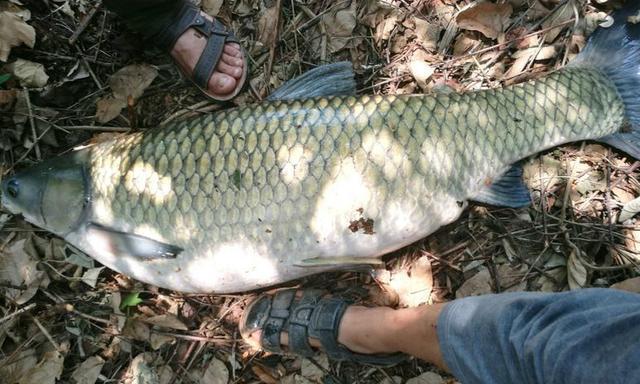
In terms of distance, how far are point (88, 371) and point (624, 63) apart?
2.75m

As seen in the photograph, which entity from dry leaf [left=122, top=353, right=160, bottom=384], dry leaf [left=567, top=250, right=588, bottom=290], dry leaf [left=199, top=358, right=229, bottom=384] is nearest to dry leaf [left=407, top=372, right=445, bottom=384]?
dry leaf [left=567, top=250, right=588, bottom=290]

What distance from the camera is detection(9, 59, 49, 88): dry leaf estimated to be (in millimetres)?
2545

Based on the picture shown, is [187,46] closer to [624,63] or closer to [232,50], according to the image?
[232,50]

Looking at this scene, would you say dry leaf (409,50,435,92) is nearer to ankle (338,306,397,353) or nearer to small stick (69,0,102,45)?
ankle (338,306,397,353)

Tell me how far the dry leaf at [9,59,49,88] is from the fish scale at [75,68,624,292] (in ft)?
2.34

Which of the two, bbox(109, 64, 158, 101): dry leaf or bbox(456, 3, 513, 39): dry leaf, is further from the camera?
bbox(109, 64, 158, 101): dry leaf

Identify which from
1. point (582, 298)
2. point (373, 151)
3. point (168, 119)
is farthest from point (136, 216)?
point (582, 298)

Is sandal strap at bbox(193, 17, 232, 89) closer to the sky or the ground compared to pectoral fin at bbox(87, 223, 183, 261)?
closer to the sky

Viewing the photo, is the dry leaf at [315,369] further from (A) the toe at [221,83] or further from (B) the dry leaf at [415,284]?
(A) the toe at [221,83]

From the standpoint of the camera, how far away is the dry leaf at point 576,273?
7.47 ft

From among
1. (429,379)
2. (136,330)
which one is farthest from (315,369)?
(136,330)

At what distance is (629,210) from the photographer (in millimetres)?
2332

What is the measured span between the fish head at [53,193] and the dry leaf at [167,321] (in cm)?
55

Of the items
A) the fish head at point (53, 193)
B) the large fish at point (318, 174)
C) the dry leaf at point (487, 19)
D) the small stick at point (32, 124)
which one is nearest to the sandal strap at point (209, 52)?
the large fish at point (318, 174)
